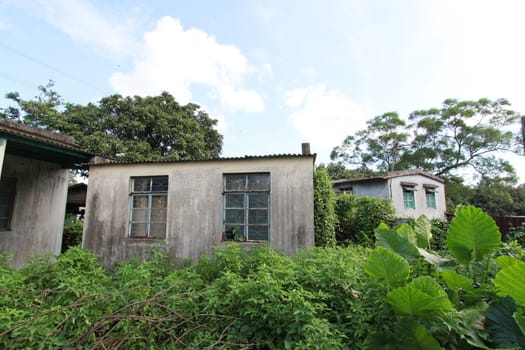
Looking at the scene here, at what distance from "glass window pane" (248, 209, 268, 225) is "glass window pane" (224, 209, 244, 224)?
0.20m

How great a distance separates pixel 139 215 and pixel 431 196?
14562 millimetres

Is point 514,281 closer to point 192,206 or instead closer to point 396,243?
point 396,243

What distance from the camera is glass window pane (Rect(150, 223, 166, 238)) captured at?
637cm

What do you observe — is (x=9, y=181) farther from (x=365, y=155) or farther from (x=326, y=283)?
(x=365, y=155)

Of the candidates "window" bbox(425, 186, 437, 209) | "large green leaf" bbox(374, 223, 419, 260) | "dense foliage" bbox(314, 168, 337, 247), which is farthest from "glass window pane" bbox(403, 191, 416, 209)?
"large green leaf" bbox(374, 223, 419, 260)

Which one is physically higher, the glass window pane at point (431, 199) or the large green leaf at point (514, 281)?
the glass window pane at point (431, 199)

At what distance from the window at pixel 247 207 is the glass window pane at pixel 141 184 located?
210 cm

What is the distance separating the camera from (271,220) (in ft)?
19.1

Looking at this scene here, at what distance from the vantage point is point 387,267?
88.3 inches

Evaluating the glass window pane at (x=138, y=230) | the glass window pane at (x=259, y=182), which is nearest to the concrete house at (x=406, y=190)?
the glass window pane at (x=259, y=182)

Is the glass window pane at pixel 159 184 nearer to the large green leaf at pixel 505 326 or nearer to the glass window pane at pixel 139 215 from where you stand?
the glass window pane at pixel 139 215

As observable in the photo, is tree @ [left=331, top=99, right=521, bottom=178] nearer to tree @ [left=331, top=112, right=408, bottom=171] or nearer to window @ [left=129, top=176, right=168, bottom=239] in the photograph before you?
tree @ [left=331, top=112, right=408, bottom=171]

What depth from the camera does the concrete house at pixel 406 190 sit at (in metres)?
12.9

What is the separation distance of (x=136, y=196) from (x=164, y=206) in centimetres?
84
